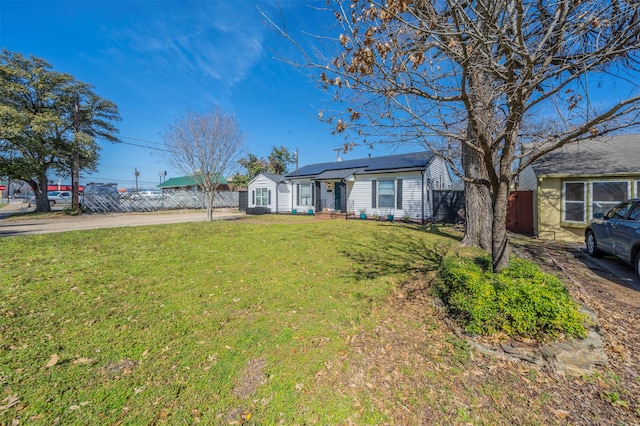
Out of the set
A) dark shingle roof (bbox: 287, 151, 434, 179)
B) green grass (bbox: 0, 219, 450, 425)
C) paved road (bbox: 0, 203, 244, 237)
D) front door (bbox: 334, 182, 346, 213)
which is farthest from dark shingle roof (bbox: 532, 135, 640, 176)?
paved road (bbox: 0, 203, 244, 237)

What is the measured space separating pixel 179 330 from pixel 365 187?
14247 mm

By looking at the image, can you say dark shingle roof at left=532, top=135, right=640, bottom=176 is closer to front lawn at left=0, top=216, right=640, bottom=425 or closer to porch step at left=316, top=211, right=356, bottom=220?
front lawn at left=0, top=216, right=640, bottom=425

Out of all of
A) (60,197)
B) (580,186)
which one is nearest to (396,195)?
(580,186)

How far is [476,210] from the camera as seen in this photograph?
761 cm

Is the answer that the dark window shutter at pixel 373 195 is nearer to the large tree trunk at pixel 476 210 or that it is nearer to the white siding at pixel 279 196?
the white siding at pixel 279 196

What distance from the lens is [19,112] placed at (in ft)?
54.9

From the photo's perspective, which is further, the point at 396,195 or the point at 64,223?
the point at 396,195

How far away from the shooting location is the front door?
58.4ft

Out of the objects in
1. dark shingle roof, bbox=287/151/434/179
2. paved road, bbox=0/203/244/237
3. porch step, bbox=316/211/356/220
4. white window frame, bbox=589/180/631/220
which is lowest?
paved road, bbox=0/203/244/237

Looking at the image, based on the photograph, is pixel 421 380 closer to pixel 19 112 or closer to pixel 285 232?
pixel 285 232

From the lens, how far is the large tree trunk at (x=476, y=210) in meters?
7.21

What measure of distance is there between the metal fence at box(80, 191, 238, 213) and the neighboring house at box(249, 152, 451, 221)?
350 inches

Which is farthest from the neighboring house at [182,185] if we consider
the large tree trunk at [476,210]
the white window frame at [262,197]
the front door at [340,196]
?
the large tree trunk at [476,210]

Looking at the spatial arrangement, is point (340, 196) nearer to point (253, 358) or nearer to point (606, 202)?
point (606, 202)
